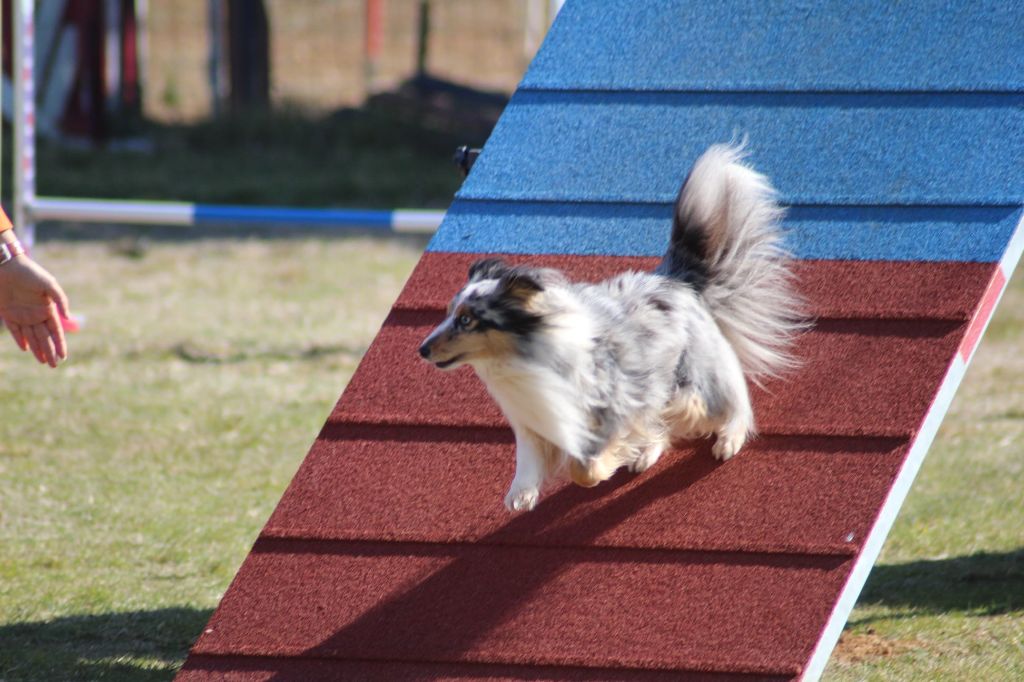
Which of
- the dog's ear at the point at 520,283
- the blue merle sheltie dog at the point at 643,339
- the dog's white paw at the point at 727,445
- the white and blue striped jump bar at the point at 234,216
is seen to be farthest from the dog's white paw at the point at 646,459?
the white and blue striped jump bar at the point at 234,216

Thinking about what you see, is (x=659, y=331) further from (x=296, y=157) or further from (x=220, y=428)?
(x=296, y=157)

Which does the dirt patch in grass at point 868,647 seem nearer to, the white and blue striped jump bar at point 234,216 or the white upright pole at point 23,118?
the white and blue striped jump bar at point 234,216

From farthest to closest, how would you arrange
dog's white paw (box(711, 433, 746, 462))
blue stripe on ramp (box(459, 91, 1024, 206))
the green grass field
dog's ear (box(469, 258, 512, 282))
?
the green grass field < blue stripe on ramp (box(459, 91, 1024, 206)) < dog's white paw (box(711, 433, 746, 462)) < dog's ear (box(469, 258, 512, 282))

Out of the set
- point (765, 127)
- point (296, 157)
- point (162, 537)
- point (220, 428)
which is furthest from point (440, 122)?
point (765, 127)

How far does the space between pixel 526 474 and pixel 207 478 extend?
272 centimetres

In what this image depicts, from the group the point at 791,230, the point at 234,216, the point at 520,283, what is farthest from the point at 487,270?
the point at 234,216

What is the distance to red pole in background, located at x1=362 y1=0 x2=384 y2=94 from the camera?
15.8 m

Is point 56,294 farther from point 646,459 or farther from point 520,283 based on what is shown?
point 646,459

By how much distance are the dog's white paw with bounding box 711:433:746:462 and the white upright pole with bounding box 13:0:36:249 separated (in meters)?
5.04

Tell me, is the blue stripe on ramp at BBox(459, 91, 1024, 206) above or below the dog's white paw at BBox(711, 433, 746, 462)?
above

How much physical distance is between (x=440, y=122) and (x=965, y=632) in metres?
10.9

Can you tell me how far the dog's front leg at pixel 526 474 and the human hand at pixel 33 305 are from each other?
1.12 meters

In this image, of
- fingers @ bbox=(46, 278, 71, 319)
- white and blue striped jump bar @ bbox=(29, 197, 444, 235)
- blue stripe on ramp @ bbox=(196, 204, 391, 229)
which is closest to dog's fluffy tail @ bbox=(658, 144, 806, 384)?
fingers @ bbox=(46, 278, 71, 319)

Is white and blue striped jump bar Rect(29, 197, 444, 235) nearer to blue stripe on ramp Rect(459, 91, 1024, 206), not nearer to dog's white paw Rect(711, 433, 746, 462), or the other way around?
blue stripe on ramp Rect(459, 91, 1024, 206)
